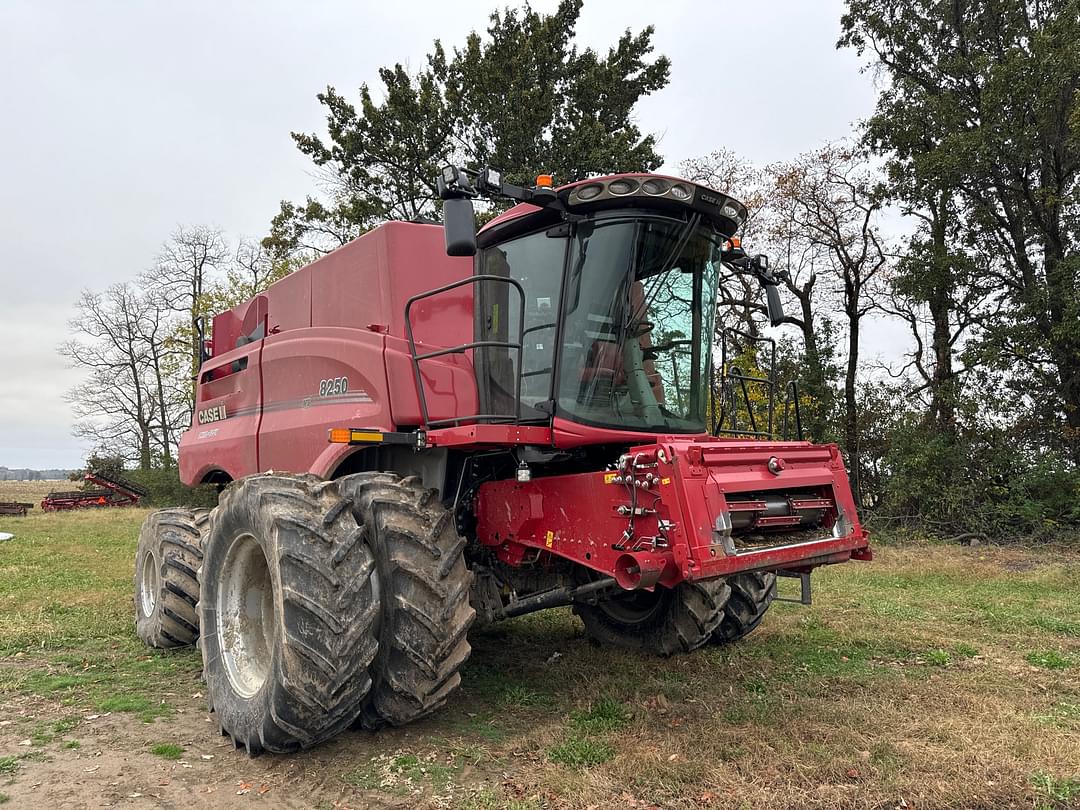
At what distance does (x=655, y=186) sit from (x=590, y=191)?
370 mm

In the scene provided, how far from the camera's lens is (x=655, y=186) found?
15.0 ft

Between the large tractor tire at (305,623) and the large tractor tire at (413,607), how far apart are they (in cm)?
11

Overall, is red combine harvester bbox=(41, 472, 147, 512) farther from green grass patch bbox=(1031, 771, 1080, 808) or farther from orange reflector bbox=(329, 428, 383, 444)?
green grass patch bbox=(1031, 771, 1080, 808)

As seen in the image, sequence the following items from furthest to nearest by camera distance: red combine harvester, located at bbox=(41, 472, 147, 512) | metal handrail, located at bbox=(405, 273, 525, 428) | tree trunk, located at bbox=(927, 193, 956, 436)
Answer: red combine harvester, located at bbox=(41, 472, 147, 512)
tree trunk, located at bbox=(927, 193, 956, 436)
metal handrail, located at bbox=(405, 273, 525, 428)

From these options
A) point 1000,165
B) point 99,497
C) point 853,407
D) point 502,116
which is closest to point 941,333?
point 853,407

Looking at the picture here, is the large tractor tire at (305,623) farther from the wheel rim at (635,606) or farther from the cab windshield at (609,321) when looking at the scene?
the wheel rim at (635,606)

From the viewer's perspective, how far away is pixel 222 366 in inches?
295

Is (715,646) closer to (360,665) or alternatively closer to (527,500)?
(527,500)

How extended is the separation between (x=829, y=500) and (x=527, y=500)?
71.8 inches

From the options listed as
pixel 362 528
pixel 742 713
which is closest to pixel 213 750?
pixel 362 528

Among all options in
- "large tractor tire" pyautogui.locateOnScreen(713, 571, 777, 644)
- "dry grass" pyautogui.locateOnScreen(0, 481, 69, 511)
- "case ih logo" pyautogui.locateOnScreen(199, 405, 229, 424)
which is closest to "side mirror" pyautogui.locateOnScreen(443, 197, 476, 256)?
"large tractor tire" pyautogui.locateOnScreen(713, 571, 777, 644)

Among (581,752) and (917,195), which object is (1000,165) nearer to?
(917,195)

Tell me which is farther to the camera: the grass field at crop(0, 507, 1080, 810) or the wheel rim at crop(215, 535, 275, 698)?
the wheel rim at crop(215, 535, 275, 698)

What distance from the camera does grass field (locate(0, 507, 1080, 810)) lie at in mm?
3762
